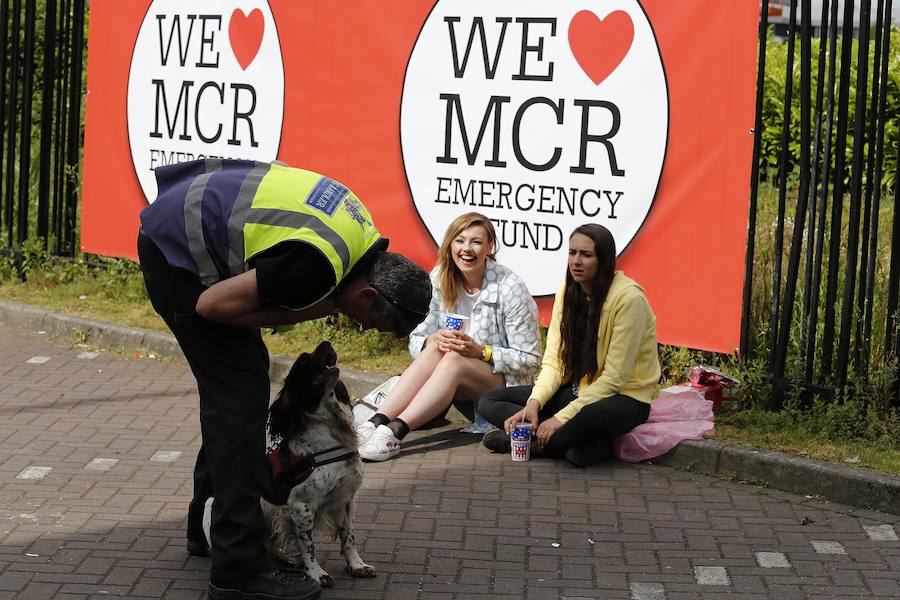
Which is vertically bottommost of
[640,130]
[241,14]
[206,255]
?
[206,255]

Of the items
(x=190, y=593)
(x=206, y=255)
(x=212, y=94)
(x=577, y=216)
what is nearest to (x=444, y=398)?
(x=577, y=216)

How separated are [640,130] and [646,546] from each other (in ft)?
8.90

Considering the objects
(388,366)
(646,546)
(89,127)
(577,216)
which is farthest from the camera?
(89,127)

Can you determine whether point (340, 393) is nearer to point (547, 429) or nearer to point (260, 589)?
point (260, 589)

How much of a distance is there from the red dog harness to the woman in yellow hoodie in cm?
197

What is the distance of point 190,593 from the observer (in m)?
4.57

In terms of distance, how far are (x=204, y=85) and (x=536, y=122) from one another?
118 inches

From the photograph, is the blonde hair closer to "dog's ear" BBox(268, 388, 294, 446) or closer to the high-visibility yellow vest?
"dog's ear" BBox(268, 388, 294, 446)

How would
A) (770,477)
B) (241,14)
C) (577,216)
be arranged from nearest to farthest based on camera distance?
(770,477) → (577,216) → (241,14)

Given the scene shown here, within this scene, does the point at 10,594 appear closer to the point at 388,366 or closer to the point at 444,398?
the point at 444,398

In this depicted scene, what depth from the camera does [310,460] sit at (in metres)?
4.55

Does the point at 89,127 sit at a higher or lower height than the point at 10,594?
higher

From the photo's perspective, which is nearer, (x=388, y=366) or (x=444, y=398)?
(x=444, y=398)

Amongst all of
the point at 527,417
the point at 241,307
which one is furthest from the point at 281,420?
the point at 527,417
